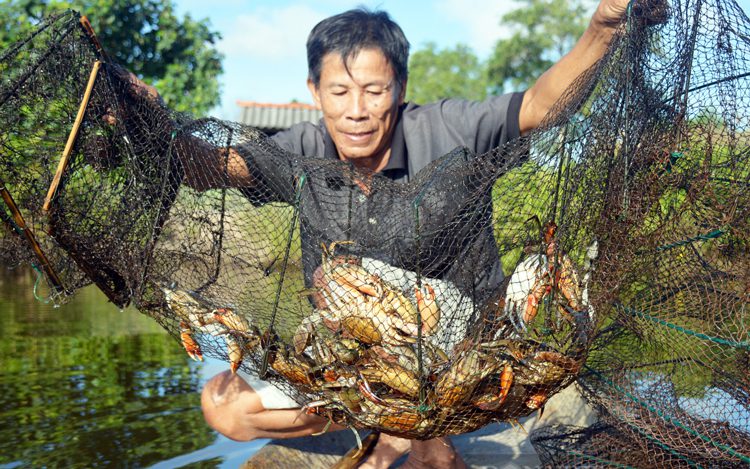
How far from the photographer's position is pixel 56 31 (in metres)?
2.56

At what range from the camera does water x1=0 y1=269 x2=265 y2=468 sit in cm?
361

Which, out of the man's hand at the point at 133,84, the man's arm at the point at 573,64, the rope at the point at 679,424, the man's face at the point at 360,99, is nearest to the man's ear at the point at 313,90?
the man's face at the point at 360,99

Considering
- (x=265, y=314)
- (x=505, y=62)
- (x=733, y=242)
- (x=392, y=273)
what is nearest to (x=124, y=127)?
(x=265, y=314)

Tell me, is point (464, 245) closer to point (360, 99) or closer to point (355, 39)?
point (360, 99)

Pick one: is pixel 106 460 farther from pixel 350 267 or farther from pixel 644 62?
pixel 644 62

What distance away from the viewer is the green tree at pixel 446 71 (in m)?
44.4

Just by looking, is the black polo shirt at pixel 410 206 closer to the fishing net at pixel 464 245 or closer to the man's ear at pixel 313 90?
the fishing net at pixel 464 245

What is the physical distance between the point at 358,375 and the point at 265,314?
485 millimetres

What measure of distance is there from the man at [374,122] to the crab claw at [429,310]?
1.69ft

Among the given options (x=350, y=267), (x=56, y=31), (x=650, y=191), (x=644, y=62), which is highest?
(x=56, y=31)

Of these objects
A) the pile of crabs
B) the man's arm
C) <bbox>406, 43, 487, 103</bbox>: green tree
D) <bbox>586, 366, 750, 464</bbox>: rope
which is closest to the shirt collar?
the man's arm

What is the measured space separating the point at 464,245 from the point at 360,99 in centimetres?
78

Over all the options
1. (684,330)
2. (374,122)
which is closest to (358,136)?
(374,122)

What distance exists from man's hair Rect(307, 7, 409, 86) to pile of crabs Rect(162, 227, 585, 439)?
0.97 metres
